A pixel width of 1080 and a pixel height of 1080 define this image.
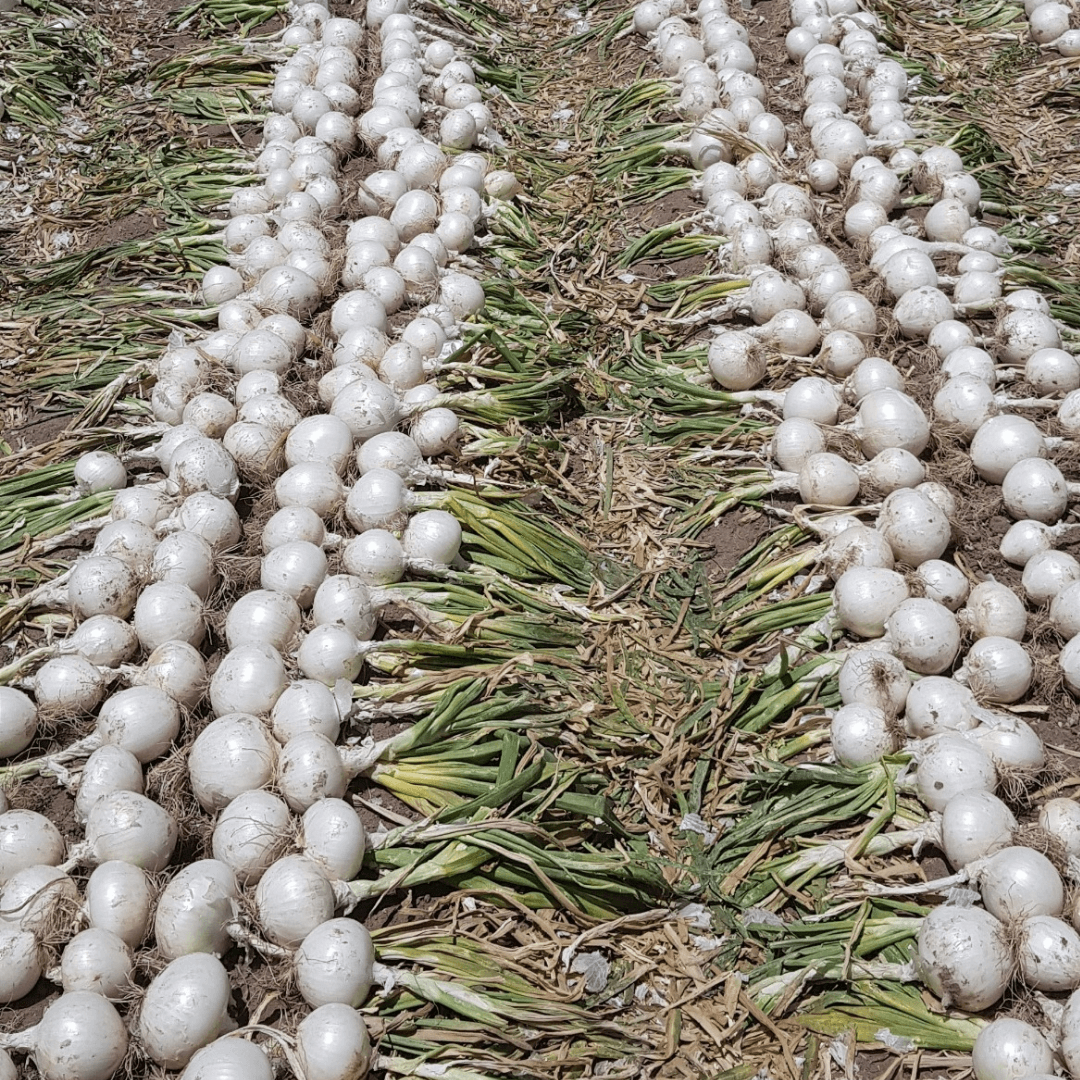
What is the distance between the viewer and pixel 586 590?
3348mm

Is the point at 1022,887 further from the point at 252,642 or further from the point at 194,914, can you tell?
the point at 252,642

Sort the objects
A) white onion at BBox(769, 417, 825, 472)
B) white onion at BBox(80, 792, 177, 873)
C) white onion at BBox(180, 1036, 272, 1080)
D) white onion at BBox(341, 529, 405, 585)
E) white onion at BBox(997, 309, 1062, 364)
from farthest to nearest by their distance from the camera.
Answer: white onion at BBox(997, 309, 1062, 364)
white onion at BBox(769, 417, 825, 472)
white onion at BBox(341, 529, 405, 585)
white onion at BBox(80, 792, 177, 873)
white onion at BBox(180, 1036, 272, 1080)

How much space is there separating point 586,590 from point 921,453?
1.26 m

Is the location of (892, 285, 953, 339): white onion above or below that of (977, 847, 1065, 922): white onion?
above

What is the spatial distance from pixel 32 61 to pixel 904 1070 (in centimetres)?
631

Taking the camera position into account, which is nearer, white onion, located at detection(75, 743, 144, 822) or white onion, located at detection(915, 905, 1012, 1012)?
white onion, located at detection(915, 905, 1012, 1012)

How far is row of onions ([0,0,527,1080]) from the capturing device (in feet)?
7.30

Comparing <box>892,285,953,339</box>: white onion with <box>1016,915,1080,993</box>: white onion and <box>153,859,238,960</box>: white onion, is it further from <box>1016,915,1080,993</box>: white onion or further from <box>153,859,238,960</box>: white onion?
<box>153,859,238,960</box>: white onion

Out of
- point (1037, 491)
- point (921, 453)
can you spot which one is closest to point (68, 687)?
point (921, 453)

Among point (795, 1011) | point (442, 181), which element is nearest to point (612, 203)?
point (442, 181)

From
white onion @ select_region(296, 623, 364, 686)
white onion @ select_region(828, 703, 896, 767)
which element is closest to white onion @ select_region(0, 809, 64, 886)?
white onion @ select_region(296, 623, 364, 686)

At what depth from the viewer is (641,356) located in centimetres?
416

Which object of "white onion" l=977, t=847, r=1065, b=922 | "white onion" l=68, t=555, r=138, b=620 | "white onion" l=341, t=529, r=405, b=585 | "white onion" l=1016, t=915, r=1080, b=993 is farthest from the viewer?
"white onion" l=341, t=529, r=405, b=585

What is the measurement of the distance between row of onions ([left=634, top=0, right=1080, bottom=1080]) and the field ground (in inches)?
4.6
